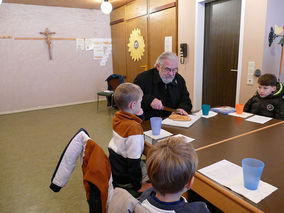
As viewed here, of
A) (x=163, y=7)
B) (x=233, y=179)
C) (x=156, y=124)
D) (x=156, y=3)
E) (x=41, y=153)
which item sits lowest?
(x=41, y=153)

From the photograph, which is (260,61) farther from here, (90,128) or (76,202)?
(90,128)

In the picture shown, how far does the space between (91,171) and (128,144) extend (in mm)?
329

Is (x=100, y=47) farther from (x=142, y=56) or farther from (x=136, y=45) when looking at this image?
(x=142, y=56)

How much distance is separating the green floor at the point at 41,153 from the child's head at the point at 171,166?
142 centimetres

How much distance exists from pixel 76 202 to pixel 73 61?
4569 mm

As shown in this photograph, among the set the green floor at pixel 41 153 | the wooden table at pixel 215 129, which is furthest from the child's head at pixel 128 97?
the green floor at pixel 41 153

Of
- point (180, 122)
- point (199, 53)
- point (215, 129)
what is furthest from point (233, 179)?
point (199, 53)

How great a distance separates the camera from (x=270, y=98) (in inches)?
85.7

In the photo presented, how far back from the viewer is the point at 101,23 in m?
6.07

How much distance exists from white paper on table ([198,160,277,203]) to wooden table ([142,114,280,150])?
0.74 ft

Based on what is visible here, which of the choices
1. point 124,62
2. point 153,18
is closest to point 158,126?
point 153,18

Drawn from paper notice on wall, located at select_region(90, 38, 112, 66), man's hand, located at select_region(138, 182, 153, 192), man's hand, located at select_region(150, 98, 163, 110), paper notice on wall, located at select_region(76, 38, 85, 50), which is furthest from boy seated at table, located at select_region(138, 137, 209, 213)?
paper notice on wall, located at select_region(90, 38, 112, 66)

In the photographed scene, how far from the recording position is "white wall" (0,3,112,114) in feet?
16.9

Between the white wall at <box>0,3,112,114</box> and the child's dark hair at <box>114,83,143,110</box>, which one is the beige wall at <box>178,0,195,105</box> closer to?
the child's dark hair at <box>114,83,143,110</box>
